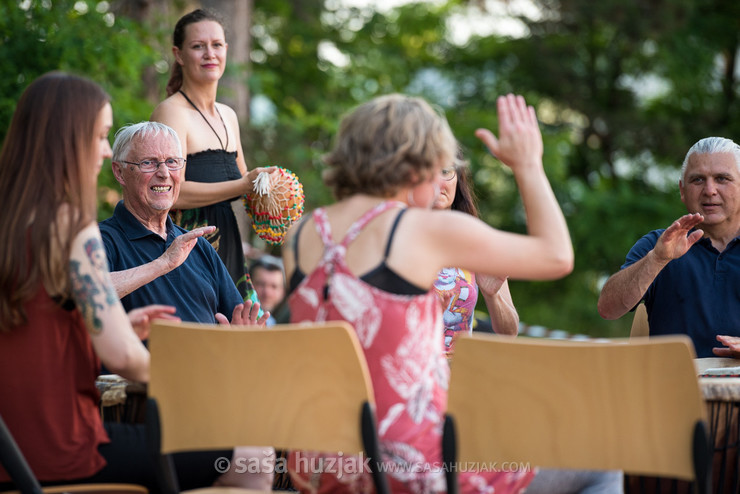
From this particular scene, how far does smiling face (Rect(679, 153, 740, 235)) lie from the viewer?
11.6ft

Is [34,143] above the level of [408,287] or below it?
above

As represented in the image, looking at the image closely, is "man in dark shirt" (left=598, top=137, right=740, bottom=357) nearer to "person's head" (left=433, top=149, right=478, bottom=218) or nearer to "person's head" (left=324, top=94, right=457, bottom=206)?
"person's head" (left=433, top=149, right=478, bottom=218)

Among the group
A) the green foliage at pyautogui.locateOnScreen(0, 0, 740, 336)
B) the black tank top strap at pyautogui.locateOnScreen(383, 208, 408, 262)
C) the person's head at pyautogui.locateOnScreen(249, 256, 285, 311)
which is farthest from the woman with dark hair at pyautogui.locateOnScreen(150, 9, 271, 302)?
the green foliage at pyautogui.locateOnScreen(0, 0, 740, 336)

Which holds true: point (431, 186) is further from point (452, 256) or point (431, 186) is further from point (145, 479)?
point (145, 479)

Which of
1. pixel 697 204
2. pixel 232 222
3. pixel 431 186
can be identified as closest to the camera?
pixel 431 186

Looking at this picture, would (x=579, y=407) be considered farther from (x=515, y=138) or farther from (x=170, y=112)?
(x=170, y=112)

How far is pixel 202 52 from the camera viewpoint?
3.93 metres

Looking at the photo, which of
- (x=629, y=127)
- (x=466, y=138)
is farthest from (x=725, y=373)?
(x=629, y=127)

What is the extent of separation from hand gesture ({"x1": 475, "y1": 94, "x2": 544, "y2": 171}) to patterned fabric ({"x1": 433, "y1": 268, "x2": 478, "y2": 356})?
128 centimetres

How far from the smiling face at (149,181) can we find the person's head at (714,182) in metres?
2.04

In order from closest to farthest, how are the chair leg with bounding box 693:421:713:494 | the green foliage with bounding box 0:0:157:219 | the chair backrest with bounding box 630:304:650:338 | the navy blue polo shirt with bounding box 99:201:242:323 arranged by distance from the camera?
the chair leg with bounding box 693:421:713:494 → the navy blue polo shirt with bounding box 99:201:242:323 → the chair backrest with bounding box 630:304:650:338 → the green foliage with bounding box 0:0:157:219

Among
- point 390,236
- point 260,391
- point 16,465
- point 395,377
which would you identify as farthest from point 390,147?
point 16,465

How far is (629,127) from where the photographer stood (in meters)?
13.2

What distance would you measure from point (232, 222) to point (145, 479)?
189 cm
